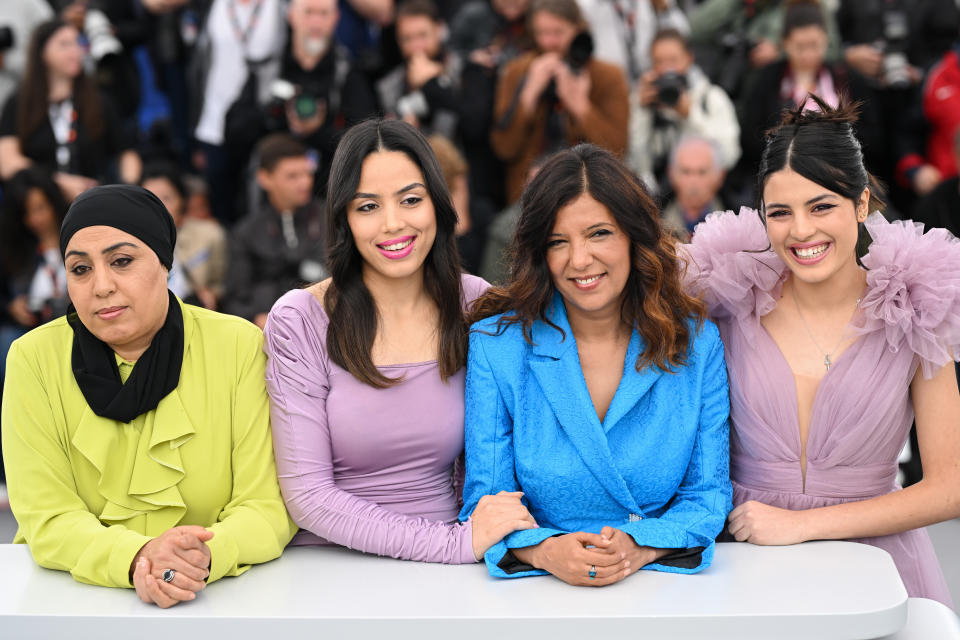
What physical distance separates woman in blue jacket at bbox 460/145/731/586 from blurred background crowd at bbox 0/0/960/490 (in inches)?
92.1

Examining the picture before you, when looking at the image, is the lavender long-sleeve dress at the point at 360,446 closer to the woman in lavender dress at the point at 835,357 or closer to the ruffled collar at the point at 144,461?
the ruffled collar at the point at 144,461

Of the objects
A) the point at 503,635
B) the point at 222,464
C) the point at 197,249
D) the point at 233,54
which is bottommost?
the point at 503,635

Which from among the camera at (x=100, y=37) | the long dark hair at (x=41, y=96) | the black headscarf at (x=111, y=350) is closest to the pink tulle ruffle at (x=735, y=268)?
the black headscarf at (x=111, y=350)

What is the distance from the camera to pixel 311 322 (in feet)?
8.34

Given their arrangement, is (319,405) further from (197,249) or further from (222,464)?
(197,249)

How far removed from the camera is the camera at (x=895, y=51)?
5414 mm

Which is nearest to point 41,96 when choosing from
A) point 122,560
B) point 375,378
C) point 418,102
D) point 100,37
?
point 100,37

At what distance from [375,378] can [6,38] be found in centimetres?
400

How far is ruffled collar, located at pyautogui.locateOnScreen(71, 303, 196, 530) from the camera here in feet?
7.80

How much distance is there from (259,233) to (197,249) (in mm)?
358

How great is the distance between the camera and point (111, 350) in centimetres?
244

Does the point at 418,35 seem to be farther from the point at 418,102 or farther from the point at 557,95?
the point at 557,95

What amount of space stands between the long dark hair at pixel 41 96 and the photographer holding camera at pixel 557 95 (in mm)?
1914

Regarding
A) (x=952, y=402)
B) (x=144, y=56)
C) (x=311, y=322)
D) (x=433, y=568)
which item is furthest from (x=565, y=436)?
(x=144, y=56)
